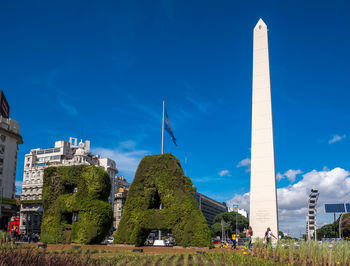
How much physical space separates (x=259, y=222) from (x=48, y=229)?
16306 mm

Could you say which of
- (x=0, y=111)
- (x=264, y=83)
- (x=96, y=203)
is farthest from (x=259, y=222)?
(x=0, y=111)

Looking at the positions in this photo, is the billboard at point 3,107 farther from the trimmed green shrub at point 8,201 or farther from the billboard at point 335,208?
the billboard at point 335,208

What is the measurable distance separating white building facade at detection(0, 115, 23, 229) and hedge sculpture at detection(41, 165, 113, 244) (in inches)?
1175

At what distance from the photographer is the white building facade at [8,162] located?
161 feet

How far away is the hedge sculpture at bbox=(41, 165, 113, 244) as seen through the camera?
20.6 m

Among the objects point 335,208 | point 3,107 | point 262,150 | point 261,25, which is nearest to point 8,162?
point 3,107

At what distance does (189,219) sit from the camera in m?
18.1

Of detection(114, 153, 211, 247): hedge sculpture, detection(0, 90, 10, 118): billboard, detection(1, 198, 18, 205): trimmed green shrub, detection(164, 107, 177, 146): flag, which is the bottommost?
detection(114, 153, 211, 247): hedge sculpture

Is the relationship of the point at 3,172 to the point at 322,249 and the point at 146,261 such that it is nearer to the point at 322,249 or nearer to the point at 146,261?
the point at 146,261

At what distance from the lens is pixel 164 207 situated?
62.2 feet

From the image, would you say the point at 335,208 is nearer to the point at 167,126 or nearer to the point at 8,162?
the point at 167,126

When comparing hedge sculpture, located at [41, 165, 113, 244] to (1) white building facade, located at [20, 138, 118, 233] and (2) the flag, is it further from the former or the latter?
(1) white building facade, located at [20, 138, 118, 233]

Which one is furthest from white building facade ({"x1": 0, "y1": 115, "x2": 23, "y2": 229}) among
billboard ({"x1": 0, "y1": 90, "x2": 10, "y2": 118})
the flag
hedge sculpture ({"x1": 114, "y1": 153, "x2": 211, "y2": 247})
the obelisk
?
the obelisk

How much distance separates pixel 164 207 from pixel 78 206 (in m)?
5.56
